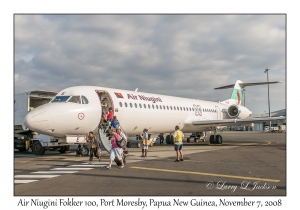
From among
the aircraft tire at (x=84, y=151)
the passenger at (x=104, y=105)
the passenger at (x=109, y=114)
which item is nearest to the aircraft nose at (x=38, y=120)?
the aircraft tire at (x=84, y=151)

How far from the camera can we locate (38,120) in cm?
1204

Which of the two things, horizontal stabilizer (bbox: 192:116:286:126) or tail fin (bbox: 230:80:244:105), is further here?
tail fin (bbox: 230:80:244:105)

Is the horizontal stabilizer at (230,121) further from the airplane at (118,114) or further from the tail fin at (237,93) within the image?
the tail fin at (237,93)

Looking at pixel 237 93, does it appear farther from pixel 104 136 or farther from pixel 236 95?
pixel 104 136

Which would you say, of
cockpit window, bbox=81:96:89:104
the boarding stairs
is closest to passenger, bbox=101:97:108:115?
cockpit window, bbox=81:96:89:104

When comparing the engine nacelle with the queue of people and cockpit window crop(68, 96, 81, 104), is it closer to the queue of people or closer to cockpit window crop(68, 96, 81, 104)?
the queue of people

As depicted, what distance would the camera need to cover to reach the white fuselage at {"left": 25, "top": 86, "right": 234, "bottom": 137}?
12.4 m

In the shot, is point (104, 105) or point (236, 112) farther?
point (236, 112)

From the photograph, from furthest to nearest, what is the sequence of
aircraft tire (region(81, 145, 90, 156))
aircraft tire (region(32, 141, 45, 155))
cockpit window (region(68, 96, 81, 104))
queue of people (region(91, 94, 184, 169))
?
aircraft tire (region(32, 141, 45, 155)) < aircraft tire (region(81, 145, 90, 156)) < cockpit window (region(68, 96, 81, 104)) < queue of people (region(91, 94, 184, 169))

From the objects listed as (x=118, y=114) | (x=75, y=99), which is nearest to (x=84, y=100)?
(x=75, y=99)

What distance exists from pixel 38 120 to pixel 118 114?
445cm

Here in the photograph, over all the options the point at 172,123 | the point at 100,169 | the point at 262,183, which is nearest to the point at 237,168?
the point at 262,183
